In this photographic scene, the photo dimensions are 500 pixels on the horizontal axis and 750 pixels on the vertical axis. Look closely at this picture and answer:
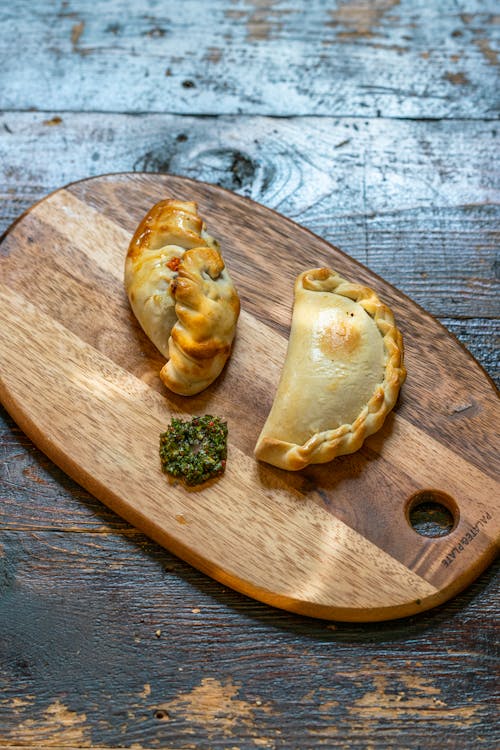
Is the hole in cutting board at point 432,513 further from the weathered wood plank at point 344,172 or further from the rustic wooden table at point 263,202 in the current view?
the weathered wood plank at point 344,172

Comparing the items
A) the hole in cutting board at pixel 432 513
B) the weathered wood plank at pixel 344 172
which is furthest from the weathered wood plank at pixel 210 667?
the weathered wood plank at pixel 344 172

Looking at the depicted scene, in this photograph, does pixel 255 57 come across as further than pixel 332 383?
Yes

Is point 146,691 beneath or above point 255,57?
beneath

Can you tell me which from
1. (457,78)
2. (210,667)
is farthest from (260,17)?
(210,667)

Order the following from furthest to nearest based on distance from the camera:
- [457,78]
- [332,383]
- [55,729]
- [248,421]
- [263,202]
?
[457,78], [263,202], [248,421], [332,383], [55,729]

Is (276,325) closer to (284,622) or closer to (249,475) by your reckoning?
(249,475)

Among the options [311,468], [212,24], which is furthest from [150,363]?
[212,24]

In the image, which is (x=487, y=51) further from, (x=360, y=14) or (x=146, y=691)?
(x=146, y=691)
